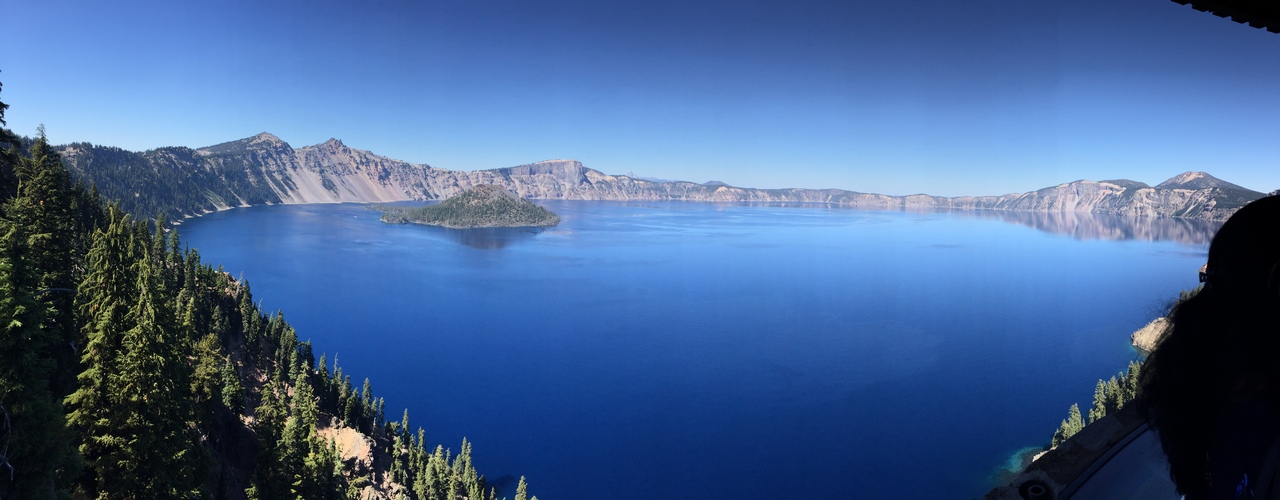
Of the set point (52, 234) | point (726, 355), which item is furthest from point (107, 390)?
point (726, 355)

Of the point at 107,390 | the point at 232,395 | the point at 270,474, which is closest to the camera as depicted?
the point at 107,390

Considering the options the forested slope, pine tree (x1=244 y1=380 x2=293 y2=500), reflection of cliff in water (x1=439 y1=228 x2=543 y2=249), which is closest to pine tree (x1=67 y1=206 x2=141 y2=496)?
the forested slope

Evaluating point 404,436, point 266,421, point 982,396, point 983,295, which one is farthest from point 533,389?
point 983,295

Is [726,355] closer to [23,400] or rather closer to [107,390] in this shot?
[107,390]

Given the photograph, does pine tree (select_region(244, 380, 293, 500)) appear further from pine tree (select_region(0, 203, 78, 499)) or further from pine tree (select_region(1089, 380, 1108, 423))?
pine tree (select_region(1089, 380, 1108, 423))

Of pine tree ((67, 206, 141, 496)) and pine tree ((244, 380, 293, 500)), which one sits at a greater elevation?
pine tree ((67, 206, 141, 496))

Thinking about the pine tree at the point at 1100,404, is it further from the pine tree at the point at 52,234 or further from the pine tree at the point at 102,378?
the pine tree at the point at 52,234

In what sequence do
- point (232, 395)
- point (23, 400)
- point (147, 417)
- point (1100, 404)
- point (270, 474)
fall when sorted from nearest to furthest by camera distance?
point (23, 400), point (147, 417), point (270, 474), point (232, 395), point (1100, 404)
